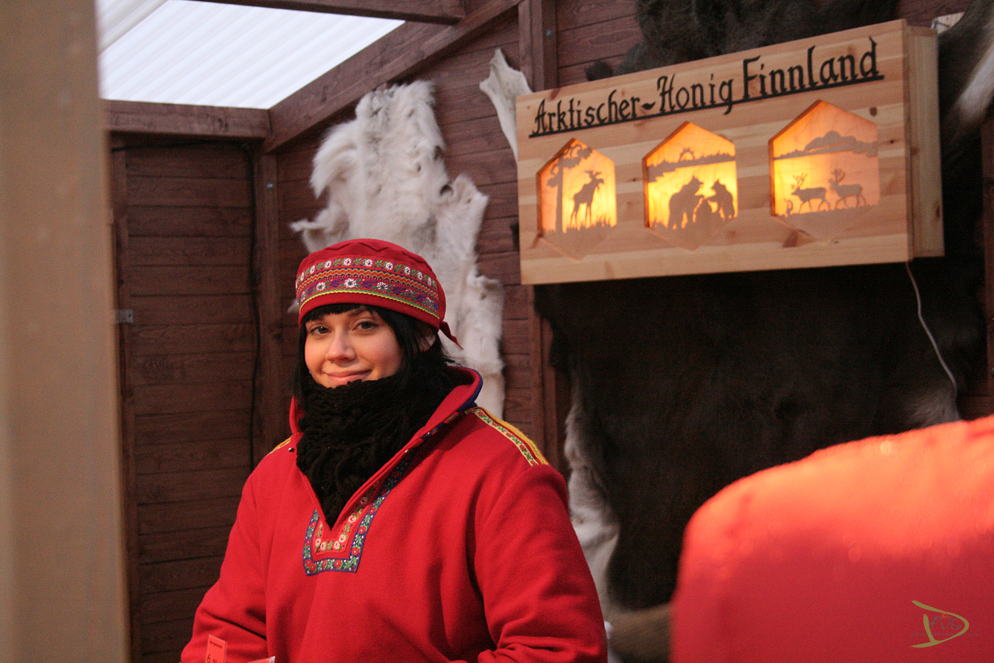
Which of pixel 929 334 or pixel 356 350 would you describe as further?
pixel 929 334

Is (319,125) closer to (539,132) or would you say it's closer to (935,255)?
(539,132)

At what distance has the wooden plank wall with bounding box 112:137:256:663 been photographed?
3596 millimetres

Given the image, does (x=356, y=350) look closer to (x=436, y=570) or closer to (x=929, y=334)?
(x=436, y=570)

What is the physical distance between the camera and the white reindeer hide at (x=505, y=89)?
9.06 ft

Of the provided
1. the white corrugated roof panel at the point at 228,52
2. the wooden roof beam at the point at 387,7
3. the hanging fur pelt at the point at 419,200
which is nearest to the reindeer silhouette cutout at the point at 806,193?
the hanging fur pelt at the point at 419,200

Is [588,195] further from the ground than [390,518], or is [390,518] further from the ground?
[588,195]

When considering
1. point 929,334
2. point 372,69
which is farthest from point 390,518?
point 372,69

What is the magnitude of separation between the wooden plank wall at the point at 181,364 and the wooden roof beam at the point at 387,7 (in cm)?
122

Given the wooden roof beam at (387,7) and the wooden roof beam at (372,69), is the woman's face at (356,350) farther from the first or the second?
the wooden roof beam at (372,69)

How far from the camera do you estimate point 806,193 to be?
1.91m

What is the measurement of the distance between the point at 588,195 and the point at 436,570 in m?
1.26

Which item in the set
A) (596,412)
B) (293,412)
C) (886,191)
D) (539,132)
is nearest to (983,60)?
(886,191)

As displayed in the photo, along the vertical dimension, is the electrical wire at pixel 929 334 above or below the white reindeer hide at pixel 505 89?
below

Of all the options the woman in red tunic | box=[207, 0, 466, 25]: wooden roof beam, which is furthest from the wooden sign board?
the woman in red tunic
